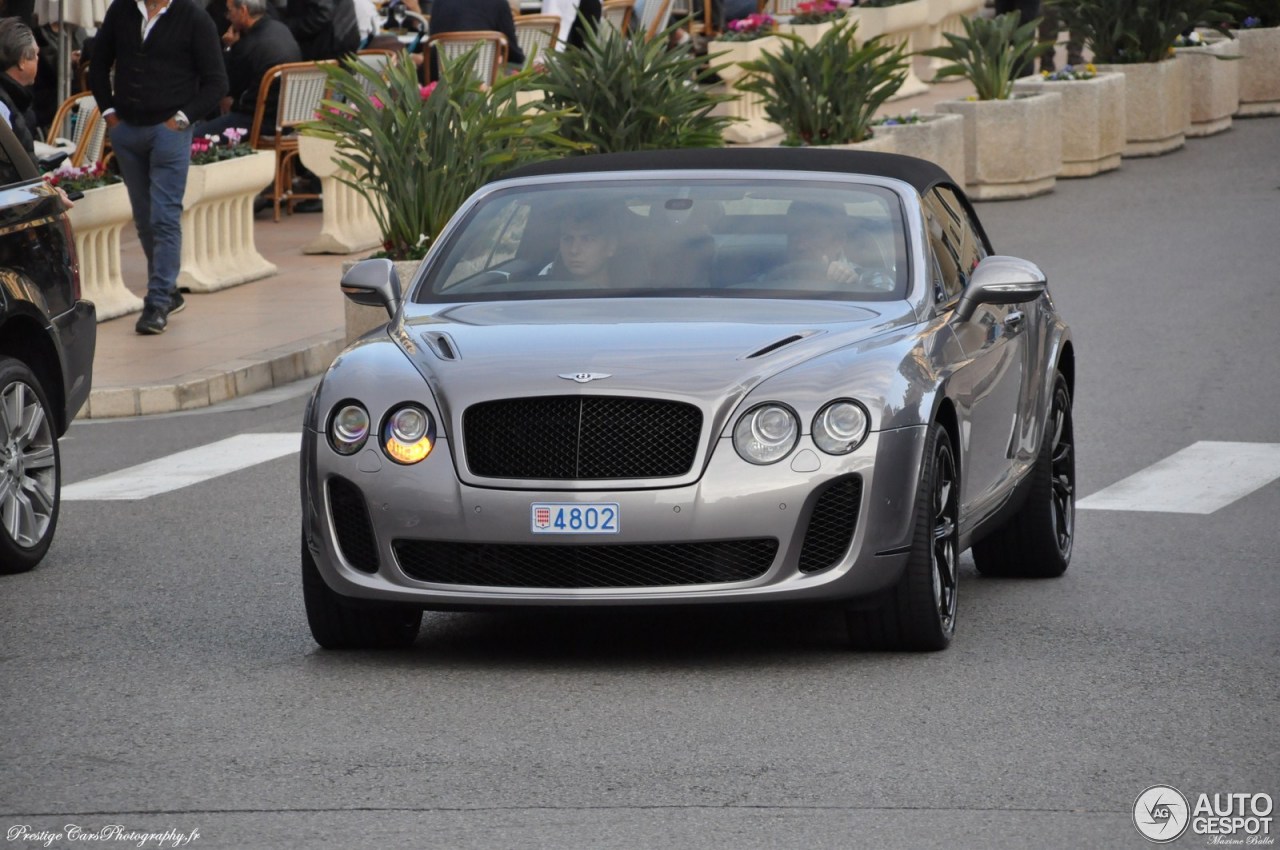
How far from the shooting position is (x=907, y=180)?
8.39m

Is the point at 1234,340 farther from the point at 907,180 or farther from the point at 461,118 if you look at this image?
the point at 907,180

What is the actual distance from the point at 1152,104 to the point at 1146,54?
578 millimetres

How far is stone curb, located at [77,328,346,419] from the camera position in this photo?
13.7 m

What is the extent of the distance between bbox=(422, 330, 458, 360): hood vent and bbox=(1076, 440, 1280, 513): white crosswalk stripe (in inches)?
155

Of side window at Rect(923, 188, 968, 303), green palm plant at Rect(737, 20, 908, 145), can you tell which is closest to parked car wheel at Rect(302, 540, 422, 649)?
side window at Rect(923, 188, 968, 303)

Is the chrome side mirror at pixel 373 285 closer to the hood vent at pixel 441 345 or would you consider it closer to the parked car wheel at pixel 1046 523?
the hood vent at pixel 441 345

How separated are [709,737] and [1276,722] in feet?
4.93

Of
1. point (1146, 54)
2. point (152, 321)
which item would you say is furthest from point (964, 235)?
point (1146, 54)

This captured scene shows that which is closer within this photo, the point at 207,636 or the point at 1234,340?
the point at 207,636

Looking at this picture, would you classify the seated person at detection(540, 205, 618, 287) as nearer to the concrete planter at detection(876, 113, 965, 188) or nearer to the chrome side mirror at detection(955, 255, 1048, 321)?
the chrome side mirror at detection(955, 255, 1048, 321)

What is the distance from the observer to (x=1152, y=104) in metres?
24.6

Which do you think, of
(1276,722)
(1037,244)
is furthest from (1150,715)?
(1037,244)

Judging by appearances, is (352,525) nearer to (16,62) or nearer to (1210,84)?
(16,62)

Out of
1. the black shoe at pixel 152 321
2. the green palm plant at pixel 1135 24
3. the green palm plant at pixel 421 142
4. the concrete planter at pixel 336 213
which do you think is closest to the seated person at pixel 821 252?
the green palm plant at pixel 421 142
